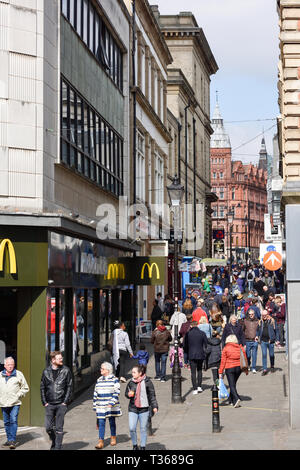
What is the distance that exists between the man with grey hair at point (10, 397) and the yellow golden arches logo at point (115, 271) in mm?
10918

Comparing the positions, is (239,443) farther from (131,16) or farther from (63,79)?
(131,16)

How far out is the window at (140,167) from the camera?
38203 mm

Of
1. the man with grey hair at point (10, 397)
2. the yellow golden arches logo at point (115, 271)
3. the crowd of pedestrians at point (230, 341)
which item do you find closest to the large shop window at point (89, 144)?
the yellow golden arches logo at point (115, 271)

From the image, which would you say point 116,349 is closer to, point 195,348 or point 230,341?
point 195,348

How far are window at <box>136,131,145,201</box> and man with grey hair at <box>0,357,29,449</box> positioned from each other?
23.0 metres

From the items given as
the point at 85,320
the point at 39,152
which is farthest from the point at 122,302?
the point at 39,152

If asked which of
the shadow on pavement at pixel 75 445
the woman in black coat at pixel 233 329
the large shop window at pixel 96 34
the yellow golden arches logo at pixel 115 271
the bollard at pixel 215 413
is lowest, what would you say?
the shadow on pavement at pixel 75 445

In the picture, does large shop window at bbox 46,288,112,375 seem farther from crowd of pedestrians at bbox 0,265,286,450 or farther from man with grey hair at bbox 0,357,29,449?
man with grey hair at bbox 0,357,29,449

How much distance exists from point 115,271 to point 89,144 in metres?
5.12

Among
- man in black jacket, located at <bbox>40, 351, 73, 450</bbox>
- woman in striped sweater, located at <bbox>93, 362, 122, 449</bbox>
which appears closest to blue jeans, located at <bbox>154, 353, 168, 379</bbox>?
woman in striped sweater, located at <bbox>93, 362, 122, 449</bbox>

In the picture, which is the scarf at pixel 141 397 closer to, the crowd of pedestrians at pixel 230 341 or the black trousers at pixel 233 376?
the crowd of pedestrians at pixel 230 341

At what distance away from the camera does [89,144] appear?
80.5 ft

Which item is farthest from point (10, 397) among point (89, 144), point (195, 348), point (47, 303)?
point (89, 144)

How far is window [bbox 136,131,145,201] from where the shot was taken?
3820 cm
